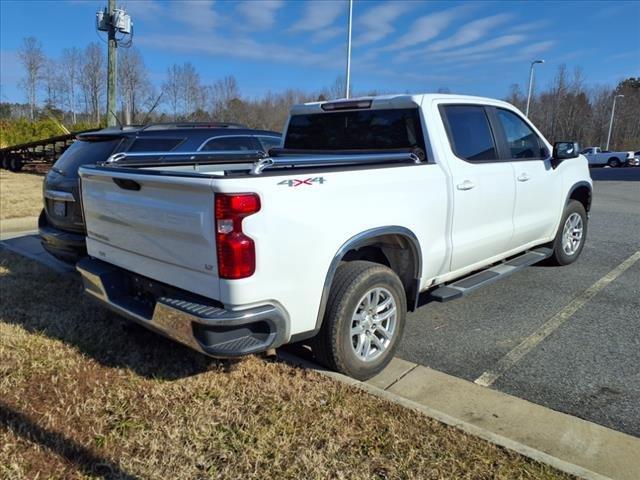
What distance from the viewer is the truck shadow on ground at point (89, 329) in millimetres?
3676

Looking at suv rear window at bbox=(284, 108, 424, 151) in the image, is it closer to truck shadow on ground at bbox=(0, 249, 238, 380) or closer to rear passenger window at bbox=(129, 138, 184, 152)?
rear passenger window at bbox=(129, 138, 184, 152)

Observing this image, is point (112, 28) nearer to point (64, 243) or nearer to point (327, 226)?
point (64, 243)

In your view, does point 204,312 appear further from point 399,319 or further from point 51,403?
point 399,319

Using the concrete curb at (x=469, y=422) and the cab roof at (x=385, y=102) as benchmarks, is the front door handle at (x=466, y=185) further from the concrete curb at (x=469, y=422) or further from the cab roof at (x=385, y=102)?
the concrete curb at (x=469, y=422)

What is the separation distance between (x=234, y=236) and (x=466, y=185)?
7.41 ft

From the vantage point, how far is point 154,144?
235 inches

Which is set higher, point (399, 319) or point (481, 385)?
point (399, 319)

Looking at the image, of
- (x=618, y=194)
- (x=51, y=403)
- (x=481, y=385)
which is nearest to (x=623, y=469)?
(x=481, y=385)

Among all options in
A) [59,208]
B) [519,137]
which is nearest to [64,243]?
[59,208]

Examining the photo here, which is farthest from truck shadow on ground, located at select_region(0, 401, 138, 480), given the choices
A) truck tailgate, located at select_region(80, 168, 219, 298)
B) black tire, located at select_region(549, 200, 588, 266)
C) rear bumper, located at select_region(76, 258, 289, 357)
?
black tire, located at select_region(549, 200, 588, 266)

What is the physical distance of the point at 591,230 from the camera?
884 cm

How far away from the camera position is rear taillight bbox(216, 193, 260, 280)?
2.63m

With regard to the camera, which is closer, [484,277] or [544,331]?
[544,331]

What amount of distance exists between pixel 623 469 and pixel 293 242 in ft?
6.89
